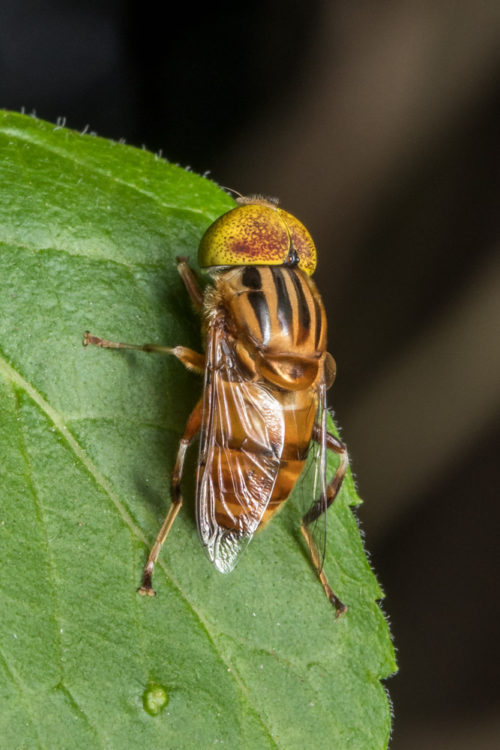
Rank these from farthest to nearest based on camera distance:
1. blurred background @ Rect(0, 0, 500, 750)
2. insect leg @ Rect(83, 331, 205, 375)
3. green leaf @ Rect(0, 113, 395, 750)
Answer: blurred background @ Rect(0, 0, 500, 750)
insect leg @ Rect(83, 331, 205, 375)
green leaf @ Rect(0, 113, 395, 750)

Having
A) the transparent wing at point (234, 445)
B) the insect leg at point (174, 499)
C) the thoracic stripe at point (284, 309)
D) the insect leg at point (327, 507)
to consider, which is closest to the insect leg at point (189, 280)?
the transparent wing at point (234, 445)

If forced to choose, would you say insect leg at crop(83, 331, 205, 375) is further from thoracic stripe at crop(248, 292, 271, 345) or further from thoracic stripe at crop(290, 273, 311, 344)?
thoracic stripe at crop(290, 273, 311, 344)

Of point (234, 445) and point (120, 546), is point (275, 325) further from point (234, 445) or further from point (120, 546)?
point (120, 546)

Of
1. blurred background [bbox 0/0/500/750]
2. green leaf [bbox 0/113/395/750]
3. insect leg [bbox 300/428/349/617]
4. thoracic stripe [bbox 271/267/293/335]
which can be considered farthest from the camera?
blurred background [bbox 0/0/500/750]

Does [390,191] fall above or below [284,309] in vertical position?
below

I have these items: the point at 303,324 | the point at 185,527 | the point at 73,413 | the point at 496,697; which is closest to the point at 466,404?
the point at 496,697

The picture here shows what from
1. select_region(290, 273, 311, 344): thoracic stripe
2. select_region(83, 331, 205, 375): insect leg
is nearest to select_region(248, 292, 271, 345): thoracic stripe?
select_region(290, 273, 311, 344): thoracic stripe

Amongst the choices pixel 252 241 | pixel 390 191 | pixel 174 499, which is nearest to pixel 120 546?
pixel 174 499
